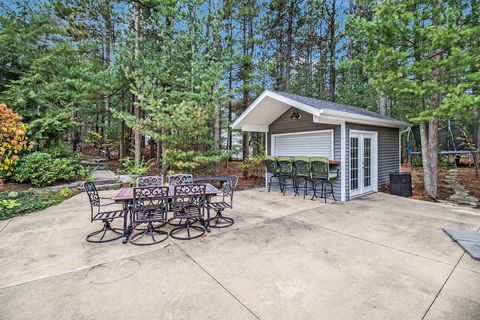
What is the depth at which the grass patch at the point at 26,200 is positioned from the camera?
486 cm

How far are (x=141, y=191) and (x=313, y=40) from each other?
14.1 m

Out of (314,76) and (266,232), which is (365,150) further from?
(314,76)

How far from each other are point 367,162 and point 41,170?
10259 millimetres

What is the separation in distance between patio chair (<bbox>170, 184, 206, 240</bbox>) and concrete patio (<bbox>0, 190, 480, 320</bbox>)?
1.10 feet

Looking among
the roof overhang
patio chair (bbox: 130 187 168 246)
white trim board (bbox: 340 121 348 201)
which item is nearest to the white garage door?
white trim board (bbox: 340 121 348 201)

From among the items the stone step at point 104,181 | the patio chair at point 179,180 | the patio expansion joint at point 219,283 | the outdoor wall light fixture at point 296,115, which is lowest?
the patio expansion joint at point 219,283

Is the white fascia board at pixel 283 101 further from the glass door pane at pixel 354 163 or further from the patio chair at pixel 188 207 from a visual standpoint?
the patio chair at pixel 188 207

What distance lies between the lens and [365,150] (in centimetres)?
716

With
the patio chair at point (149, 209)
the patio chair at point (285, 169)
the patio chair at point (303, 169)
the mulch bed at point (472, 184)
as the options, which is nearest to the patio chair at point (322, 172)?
the patio chair at point (303, 169)

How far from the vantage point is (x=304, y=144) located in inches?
291

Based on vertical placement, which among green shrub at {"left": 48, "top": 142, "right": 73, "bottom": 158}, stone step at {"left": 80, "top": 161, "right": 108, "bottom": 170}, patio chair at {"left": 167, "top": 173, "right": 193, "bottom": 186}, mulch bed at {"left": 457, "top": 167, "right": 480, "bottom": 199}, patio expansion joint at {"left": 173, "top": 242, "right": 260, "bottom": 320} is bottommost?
patio expansion joint at {"left": 173, "top": 242, "right": 260, "bottom": 320}

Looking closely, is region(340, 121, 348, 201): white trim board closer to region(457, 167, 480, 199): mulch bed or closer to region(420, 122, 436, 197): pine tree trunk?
region(420, 122, 436, 197): pine tree trunk

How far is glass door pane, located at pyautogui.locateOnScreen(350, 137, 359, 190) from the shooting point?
21.9 ft

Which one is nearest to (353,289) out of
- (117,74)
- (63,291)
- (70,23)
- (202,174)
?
(63,291)
